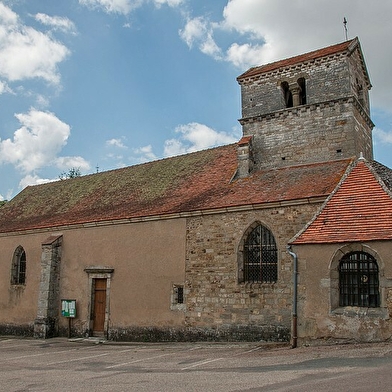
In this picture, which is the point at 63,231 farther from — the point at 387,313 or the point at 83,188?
the point at 387,313

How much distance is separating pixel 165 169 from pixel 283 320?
33.9 feet

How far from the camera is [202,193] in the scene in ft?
59.7

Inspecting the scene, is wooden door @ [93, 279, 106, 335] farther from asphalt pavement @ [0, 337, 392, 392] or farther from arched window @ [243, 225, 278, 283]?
arched window @ [243, 225, 278, 283]

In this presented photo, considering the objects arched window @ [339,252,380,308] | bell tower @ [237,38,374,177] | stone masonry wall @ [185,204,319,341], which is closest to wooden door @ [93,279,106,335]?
stone masonry wall @ [185,204,319,341]

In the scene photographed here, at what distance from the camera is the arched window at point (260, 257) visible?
15359 mm

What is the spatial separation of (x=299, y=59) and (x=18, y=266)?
1609 centimetres

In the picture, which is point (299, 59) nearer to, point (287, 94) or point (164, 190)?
point (287, 94)

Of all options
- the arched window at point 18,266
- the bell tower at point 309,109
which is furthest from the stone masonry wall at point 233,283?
the arched window at point 18,266

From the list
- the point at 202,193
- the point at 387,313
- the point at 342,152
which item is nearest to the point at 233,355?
the point at 387,313

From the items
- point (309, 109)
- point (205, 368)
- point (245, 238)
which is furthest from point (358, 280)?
point (309, 109)

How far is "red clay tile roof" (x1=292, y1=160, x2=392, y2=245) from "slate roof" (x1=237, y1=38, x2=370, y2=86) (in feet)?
21.2

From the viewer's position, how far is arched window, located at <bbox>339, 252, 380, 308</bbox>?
40.3ft

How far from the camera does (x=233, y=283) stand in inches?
618

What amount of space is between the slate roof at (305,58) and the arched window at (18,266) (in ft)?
43.0
